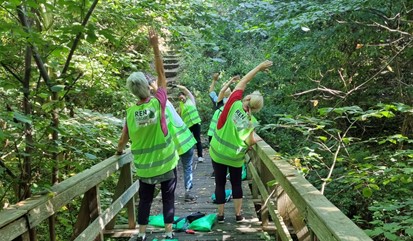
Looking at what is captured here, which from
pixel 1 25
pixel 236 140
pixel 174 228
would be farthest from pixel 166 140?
pixel 1 25

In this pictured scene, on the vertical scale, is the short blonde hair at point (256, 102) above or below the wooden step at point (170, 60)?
A: below

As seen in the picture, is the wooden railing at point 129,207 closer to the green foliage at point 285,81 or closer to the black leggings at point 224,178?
the green foliage at point 285,81

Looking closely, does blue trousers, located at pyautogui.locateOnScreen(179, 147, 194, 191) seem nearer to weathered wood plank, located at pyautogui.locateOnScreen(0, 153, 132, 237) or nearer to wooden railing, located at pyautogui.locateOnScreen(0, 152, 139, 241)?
wooden railing, located at pyautogui.locateOnScreen(0, 152, 139, 241)

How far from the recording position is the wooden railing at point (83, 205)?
6.67ft

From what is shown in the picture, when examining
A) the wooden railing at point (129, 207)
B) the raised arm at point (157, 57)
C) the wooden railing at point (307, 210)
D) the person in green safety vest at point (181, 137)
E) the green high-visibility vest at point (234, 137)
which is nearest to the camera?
the wooden railing at point (307, 210)

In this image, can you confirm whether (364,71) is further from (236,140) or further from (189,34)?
(236,140)

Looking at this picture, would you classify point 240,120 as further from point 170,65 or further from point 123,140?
point 170,65

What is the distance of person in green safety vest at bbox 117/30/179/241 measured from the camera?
3482 mm

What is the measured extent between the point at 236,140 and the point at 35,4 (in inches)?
105

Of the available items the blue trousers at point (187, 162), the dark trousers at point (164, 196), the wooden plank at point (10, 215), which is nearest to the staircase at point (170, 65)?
the blue trousers at point (187, 162)

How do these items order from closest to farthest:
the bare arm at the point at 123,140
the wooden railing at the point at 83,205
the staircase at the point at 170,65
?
the wooden railing at the point at 83,205 < the bare arm at the point at 123,140 < the staircase at the point at 170,65

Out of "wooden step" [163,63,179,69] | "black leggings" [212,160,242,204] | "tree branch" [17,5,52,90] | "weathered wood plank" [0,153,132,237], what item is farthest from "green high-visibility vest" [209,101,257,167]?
"wooden step" [163,63,179,69]

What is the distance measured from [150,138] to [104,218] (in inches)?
35.3

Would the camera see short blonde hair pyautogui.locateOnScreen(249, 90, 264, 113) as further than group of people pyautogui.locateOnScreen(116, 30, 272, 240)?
Yes
